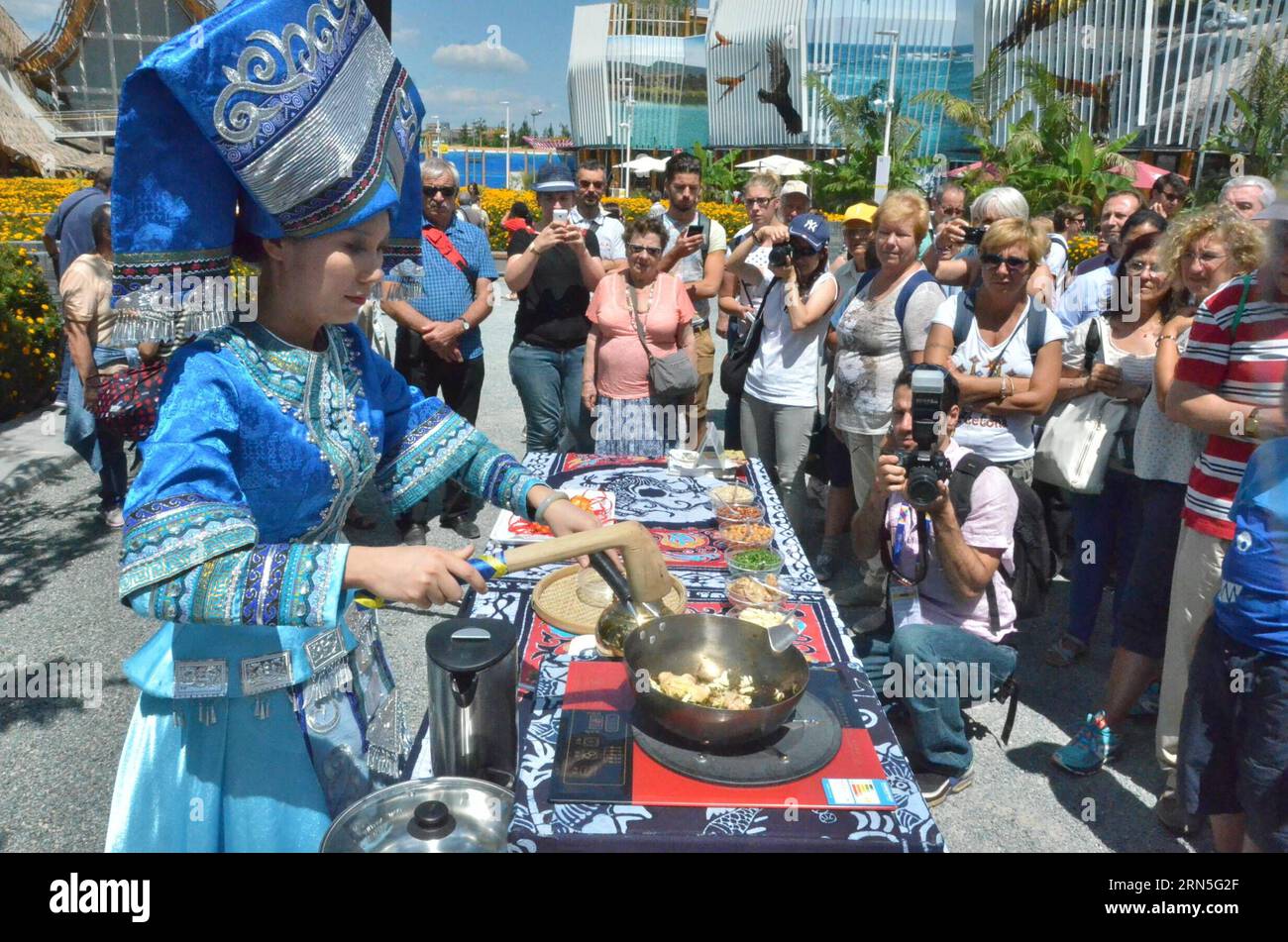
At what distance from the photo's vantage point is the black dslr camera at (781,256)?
14.8 feet

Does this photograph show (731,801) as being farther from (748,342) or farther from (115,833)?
(748,342)

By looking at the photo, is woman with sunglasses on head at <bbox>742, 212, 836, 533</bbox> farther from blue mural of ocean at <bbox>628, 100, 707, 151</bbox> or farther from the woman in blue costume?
blue mural of ocean at <bbox>628, 100, 707, 151</bbox>

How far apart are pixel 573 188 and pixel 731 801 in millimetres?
4916

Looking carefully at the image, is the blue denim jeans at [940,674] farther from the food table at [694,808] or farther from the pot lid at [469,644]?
the pot lid at [469,644]

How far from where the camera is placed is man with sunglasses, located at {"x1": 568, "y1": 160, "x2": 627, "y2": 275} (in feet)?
19.1

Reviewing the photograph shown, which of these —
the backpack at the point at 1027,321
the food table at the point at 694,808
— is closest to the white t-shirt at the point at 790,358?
the backpack at the point at 1027,321

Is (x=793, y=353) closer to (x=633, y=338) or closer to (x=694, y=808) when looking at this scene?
(x=633, y=338)

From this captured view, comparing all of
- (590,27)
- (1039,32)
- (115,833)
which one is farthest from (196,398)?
(590,27)

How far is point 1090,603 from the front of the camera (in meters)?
3.92

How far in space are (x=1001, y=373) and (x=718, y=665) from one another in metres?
2.48

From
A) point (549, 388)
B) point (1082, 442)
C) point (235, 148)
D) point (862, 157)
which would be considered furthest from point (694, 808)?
point (862, 157)

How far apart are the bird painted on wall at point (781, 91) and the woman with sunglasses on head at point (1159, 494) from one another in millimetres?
40270

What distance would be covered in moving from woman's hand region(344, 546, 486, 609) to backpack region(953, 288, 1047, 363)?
121 inches

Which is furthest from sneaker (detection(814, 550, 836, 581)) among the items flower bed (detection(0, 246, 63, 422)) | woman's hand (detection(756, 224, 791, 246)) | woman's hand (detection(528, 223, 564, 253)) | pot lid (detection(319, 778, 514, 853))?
flower bed (detection(0, 246, 63, 422))
